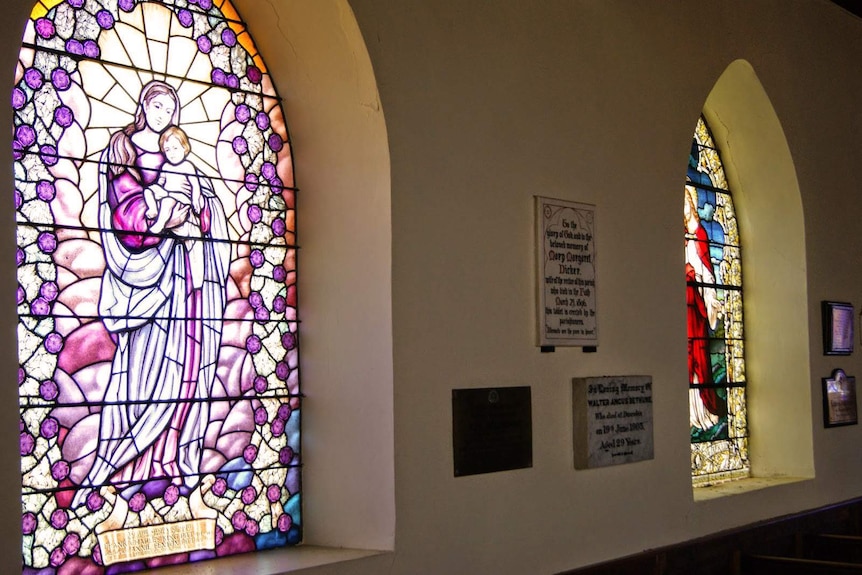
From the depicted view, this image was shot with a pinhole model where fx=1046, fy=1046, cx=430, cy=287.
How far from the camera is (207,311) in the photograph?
168 inches

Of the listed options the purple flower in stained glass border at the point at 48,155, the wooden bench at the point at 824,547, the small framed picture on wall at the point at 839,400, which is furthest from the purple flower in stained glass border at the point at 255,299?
the small framed picture on wall at the point at 839,400

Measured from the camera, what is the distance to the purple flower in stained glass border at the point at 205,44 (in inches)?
173

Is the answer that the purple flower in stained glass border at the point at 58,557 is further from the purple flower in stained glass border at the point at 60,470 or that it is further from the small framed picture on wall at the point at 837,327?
the small framed picture on wall at the point at 837,327

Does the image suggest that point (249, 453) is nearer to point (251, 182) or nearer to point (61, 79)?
point (251, 182)

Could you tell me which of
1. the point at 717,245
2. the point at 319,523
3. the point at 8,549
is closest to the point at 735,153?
the point at 717,245

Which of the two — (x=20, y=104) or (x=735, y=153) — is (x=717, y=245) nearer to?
(x=735, y=153)

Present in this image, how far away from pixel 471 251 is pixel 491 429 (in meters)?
0.81

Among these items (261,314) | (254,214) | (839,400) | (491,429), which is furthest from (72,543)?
(839,400)

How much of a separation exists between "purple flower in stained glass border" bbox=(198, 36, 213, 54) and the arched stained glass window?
361cm

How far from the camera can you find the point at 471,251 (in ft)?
15.4

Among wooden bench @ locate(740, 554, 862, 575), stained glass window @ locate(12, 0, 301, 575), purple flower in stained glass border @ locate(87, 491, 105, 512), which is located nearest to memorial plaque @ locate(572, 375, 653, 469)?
wooden bench @ locate(740, 554, 862, 575)

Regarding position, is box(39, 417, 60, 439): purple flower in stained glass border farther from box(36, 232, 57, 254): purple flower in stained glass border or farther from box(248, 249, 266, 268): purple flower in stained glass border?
box(248, 249, 266, 268): purple flower in stained glass border

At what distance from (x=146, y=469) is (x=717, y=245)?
465 centimetres

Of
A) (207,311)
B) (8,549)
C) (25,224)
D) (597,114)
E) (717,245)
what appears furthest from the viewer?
(717,245)
